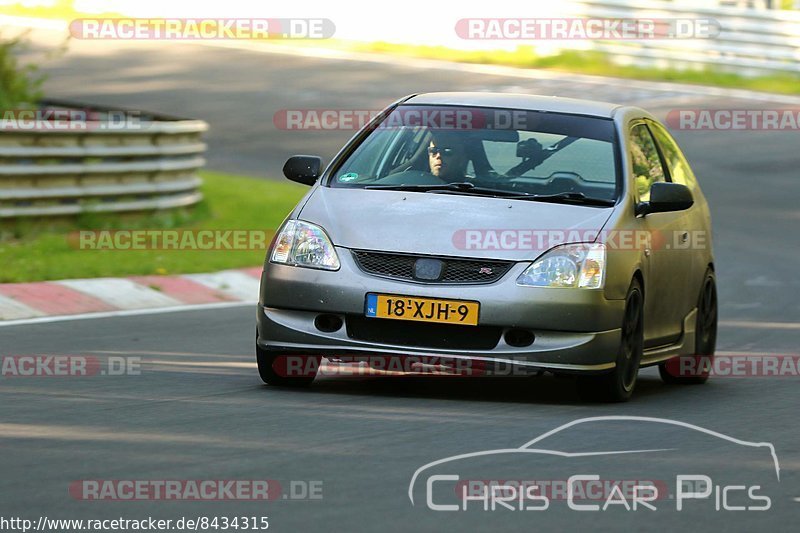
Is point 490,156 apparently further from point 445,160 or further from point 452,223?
point 452,223

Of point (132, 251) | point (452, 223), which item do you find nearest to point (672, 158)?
point (452, 223)

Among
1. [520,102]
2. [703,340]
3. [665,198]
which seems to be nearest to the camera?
[665,198]

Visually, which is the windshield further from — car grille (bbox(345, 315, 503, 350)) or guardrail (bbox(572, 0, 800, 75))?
guardrail (bbox(572, 0, 800, 75))

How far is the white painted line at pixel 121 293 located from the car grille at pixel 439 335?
4636 millimetres

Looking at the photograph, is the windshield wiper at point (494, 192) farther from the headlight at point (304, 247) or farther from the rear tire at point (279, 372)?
the rear tire at point (279, 372)

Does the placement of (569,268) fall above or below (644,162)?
below

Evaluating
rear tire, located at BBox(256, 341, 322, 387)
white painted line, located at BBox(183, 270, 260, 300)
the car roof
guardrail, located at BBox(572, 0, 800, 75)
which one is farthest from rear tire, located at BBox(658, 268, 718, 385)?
guardrail, located at BBox(572, 0, 800, 75)

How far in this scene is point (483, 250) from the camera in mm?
8188

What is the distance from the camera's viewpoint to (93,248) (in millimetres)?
15164

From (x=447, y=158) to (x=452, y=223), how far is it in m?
0.83

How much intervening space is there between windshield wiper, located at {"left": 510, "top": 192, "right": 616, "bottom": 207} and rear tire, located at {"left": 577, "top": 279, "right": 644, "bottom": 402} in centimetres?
43

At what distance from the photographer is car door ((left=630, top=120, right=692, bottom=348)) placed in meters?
9.09

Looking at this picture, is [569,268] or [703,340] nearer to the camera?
[569,268]

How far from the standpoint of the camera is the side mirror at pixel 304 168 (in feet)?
30.5
